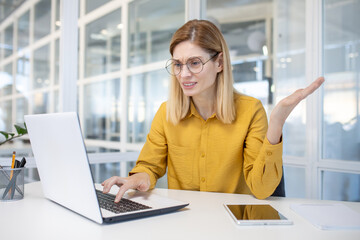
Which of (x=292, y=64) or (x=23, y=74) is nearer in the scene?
(x=23, y=74)

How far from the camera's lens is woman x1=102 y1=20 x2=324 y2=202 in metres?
1.46

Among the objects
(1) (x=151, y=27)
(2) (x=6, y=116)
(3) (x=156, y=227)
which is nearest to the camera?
(3) (x=156, y=227)

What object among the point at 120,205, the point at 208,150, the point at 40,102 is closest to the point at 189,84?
the point at 208,150

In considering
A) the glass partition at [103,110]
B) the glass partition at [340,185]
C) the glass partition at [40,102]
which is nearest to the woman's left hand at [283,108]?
the glass partition at [340,185]

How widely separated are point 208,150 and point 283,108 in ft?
1.53

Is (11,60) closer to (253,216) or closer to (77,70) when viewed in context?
(77,70)

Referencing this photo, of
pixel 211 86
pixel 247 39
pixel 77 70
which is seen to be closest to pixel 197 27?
pixel 211 86

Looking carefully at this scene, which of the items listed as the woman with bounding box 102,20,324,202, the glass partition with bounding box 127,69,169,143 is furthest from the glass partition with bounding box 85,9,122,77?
the woman with bounding box 102,20,324,202

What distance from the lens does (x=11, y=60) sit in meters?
2.23

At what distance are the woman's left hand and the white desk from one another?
0.81 feet

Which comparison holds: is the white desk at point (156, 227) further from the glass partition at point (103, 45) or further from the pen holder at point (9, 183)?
the glass partition at point (103, 45)

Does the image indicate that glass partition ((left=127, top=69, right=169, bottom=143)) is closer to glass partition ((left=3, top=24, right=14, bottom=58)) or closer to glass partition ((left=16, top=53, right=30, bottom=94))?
glass partition ((left=16, top=53, right=30, bottom=94))

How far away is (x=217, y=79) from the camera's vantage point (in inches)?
64.4

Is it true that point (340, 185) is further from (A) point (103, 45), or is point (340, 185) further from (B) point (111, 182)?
(A) point (103, 45)
